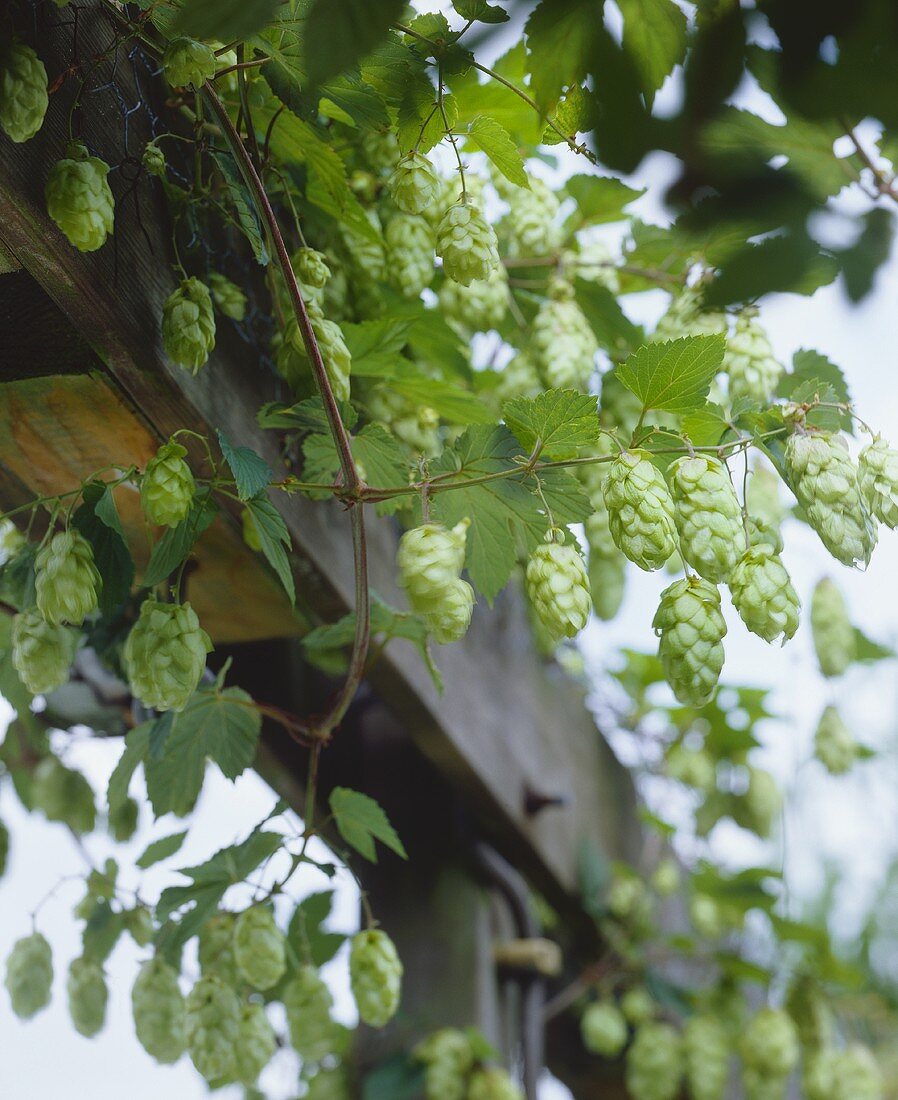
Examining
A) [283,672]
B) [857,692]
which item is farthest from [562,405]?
[857,692]

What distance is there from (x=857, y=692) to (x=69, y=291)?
395 centimetres

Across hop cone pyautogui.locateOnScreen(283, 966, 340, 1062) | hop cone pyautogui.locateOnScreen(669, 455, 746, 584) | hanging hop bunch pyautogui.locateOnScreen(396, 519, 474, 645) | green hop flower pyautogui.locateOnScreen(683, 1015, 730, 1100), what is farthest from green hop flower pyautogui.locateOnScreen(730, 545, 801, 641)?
green hop flower pyautogui.locateOnScreen(683, 1015, 730, 1100)

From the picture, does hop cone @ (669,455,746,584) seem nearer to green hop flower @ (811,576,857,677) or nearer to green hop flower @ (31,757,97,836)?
green hop flower @ (31,757,97,836)

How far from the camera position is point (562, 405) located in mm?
814

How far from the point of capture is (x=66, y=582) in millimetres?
803

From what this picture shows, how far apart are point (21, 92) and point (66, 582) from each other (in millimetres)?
306

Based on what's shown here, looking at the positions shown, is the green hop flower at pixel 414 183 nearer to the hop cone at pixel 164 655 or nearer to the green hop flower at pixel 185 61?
the green hop flower at pixel 185 61

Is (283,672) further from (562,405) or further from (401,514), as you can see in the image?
(562,405)

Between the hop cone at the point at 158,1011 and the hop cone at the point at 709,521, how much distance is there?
68cm

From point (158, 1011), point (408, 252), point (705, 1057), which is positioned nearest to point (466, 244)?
point (408, 252)

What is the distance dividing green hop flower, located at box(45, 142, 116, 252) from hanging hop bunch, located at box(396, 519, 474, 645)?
275 millimetres

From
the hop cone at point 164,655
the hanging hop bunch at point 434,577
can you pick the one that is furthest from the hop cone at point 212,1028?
the hanging hop bunch at point 434,577

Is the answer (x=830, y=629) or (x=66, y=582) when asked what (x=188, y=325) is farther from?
(x=830, y=629)

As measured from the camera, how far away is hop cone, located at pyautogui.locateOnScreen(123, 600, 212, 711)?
Result: 86 centimetres
